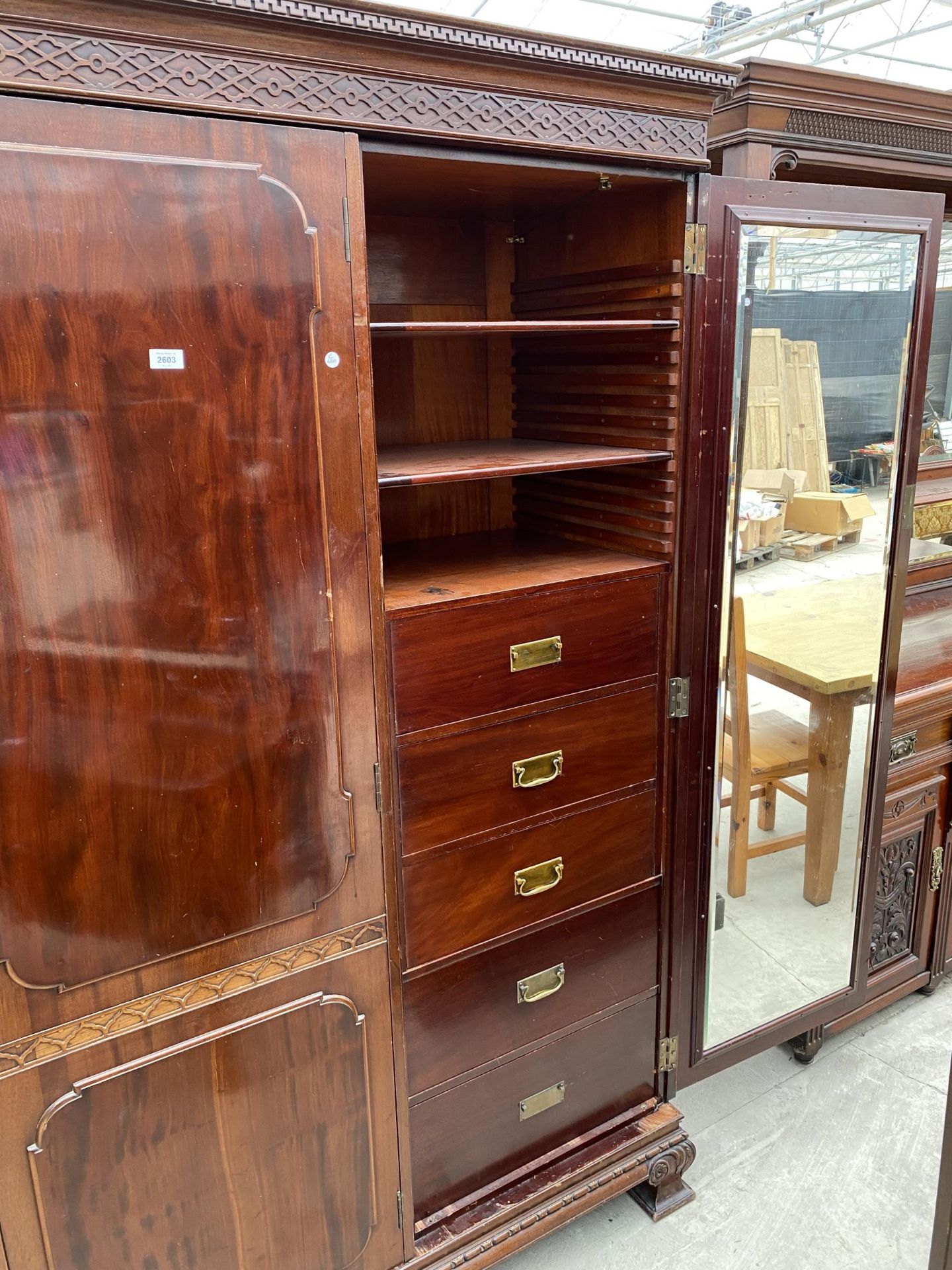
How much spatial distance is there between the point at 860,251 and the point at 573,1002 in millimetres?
1372

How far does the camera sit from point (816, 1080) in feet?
6.31

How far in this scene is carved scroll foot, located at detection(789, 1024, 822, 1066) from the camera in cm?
194

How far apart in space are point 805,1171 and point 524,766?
42.2 inches

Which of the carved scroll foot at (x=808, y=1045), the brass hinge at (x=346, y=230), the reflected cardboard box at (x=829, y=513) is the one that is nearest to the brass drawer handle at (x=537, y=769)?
the reflected cardboard box at (x=829, y=513)

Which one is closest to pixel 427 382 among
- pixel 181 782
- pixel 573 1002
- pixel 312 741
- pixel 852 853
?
pixel 312 741

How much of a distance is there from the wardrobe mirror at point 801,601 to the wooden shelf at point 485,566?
24cm

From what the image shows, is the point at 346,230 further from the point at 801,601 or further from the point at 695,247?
the point at 801,601

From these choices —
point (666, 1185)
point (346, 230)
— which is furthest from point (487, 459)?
point (666, 1185)

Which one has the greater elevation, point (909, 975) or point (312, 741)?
point (312, 741)

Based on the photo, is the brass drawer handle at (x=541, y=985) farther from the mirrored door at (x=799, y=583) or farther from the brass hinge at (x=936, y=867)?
the brass hinge at (x=936, y=867)

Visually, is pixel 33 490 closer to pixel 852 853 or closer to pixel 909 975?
pixel 852 853

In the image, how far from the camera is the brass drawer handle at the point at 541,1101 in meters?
1.48

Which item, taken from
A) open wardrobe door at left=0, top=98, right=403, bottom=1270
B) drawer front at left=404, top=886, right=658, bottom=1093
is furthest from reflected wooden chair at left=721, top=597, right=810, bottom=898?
open wardrobe door at left=0, top=98, right=403, bottom=1270

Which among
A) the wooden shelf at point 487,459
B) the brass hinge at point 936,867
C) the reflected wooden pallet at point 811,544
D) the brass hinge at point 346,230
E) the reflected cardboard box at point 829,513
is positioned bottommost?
the brass hinge at point 936,867
